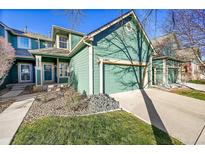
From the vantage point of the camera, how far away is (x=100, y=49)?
7.38 metres

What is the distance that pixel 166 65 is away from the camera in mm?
12570

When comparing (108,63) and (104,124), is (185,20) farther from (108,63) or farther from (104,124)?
(104,124)

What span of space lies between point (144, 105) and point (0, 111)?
669 cm

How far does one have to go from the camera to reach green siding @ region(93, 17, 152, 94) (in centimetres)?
724

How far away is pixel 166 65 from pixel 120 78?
6815 millimetres

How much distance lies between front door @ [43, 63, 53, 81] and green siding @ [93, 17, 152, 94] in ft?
22.7

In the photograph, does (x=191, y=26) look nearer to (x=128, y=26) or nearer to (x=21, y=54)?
(x=128, y=26)

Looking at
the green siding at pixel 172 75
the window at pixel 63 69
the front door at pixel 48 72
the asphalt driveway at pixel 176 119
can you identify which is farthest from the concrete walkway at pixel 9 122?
the green siding at pixel 172 75

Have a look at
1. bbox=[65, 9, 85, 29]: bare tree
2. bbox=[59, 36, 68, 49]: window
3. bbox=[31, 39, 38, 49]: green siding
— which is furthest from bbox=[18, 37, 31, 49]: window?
bbox=[65, 9, 85, 29]: bare tree

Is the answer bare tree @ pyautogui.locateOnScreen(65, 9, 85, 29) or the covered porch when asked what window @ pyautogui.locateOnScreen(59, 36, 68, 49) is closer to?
the covered porch

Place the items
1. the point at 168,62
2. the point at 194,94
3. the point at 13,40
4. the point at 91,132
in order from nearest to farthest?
the point at 91,132 < the point at 194,94 < the point at 13,40 < the point at 168,62

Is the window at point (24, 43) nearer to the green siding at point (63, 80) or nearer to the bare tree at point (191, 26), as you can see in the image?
the green siding at point (63, 80)

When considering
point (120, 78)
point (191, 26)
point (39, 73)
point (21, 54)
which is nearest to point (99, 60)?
point (120, 78)
